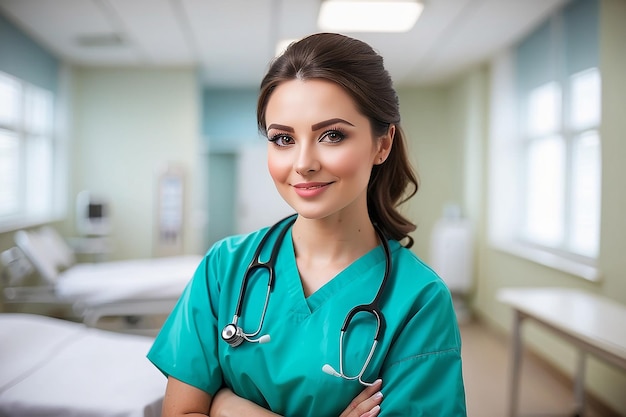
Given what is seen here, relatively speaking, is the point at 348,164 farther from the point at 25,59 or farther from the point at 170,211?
the point at 170,211

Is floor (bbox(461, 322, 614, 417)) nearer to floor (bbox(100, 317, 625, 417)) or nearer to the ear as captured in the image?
floor (bbox(100, 317, 625, 417))

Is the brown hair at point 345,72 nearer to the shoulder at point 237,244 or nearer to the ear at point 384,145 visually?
the ear at point 384,145

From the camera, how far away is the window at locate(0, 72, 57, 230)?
317 cm

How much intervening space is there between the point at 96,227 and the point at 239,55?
5.61 feet

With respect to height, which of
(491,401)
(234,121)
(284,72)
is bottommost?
(491,401)

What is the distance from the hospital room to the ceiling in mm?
22

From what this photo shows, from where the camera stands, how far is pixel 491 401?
8.05 feet

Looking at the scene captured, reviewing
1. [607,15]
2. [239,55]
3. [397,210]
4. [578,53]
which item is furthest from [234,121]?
[397,210]

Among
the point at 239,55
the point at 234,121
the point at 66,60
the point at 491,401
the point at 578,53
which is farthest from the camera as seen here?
the point at 234,121

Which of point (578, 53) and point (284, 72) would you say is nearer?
point (284, 72)

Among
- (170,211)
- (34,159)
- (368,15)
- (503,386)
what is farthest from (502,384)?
(34,159)

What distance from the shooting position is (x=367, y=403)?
2.44 ft

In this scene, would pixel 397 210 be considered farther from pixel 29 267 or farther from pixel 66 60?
pixel 66 60

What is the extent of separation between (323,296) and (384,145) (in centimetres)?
26
